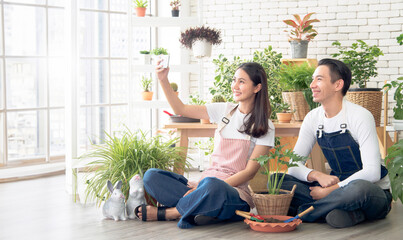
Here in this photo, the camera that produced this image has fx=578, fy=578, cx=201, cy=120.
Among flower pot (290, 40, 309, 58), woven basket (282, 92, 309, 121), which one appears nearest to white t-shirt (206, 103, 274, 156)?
woven basket (282, 92, 309, 121)

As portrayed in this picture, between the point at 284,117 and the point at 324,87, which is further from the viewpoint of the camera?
the point at 284,117

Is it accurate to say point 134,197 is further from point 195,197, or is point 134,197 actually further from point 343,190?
point 343,190

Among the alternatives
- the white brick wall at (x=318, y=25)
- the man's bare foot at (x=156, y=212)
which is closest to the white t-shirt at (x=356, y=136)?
the man's bare foot at (x=156, y=212)

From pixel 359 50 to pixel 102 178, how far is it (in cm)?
380

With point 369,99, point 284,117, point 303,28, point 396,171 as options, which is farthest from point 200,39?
point 396,171

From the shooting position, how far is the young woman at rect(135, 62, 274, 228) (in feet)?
11.6

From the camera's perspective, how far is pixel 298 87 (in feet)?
14.9

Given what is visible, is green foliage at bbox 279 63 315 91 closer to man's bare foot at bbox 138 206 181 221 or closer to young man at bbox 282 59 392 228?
young man at bbox 282 59 392 228

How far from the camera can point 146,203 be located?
3953mm

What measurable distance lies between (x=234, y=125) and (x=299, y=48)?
2994 millimetres

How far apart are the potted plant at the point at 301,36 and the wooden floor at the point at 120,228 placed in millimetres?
2659

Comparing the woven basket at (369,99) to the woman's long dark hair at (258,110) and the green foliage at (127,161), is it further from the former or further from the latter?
the green foliage at (127,161)

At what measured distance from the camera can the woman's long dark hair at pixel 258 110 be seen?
12.2ft

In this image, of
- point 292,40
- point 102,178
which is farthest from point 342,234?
point 292,40
